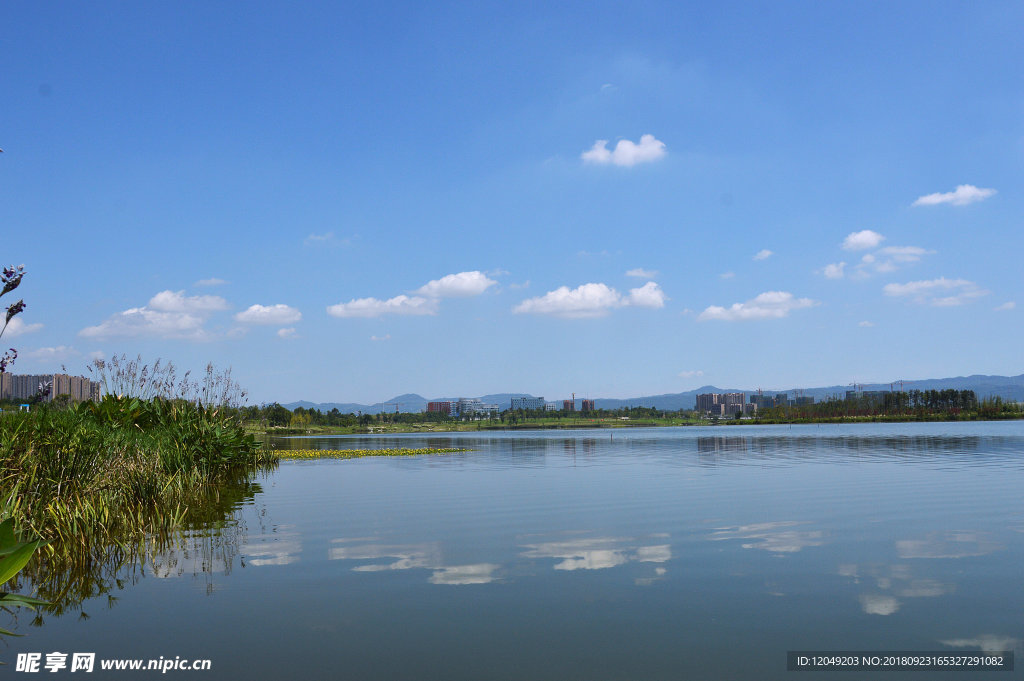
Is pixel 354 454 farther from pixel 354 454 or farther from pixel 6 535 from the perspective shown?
pixel 6 535

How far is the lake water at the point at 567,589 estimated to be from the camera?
27.4 feet

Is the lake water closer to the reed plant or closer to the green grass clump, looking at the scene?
the reed plant

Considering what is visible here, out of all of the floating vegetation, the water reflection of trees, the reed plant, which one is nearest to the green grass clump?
the floating vegetation

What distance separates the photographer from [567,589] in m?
11.2

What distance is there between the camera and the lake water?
834cm

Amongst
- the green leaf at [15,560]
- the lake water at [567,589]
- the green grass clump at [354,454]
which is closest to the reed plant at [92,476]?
the lake water at [567,589]

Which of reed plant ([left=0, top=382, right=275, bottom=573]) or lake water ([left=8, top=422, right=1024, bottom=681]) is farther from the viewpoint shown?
reed plant ([left=0, top=382, right=275, bottom=573])

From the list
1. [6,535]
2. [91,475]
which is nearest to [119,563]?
[91,475]

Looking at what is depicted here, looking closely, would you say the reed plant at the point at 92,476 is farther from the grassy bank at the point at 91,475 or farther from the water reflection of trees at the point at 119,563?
the water reflection of trees at the point at 119,563

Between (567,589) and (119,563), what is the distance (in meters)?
8.42

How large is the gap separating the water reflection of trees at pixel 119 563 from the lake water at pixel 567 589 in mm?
129

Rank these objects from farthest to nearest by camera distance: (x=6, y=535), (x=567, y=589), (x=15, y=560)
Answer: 1. (x=567, y=589)
2. (x=6, y=535)
3. (x=15, y=560)

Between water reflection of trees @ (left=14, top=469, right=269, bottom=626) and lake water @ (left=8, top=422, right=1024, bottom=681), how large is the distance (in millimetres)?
129

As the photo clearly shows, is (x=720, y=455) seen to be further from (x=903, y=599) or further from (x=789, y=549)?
(x=903, y=599)
